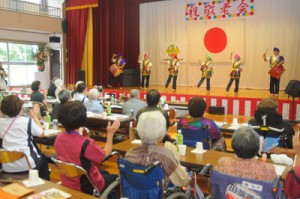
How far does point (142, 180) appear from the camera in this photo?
6.58 ft

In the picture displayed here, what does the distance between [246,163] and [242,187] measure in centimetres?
15

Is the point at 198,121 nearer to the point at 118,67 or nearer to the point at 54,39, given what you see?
the point at 118,67

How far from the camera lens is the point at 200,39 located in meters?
11.7

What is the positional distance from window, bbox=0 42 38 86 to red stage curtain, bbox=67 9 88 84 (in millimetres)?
1411

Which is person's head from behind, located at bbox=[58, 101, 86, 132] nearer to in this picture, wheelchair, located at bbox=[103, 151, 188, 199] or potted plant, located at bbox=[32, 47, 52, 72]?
wheelchair, located at bbox=[103, 151, 188, 199]

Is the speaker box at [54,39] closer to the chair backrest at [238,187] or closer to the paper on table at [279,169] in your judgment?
the paper on table at [279,169]

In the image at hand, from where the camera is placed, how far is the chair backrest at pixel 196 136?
317cm

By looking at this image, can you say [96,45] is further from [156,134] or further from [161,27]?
[156,134]

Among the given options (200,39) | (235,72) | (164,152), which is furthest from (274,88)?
(164,152)

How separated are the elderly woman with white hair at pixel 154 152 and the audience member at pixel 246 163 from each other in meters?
0.30

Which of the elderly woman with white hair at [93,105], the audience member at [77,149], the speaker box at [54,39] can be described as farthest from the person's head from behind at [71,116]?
the speaker box at [54,39]

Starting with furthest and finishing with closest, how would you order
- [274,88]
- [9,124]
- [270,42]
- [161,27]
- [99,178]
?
[161,27]
[270,42]
[274,88]
[9,124]
[99,178]

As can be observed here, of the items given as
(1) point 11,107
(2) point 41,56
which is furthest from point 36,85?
(2) point 41,56

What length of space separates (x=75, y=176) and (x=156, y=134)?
60 cm
